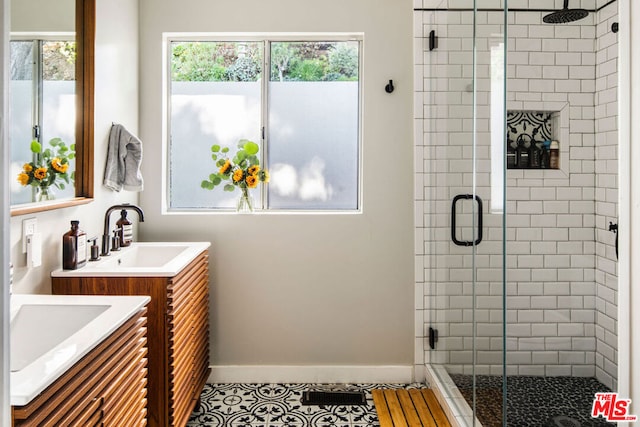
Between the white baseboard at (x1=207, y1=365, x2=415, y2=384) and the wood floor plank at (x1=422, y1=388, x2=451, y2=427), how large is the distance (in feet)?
0.57

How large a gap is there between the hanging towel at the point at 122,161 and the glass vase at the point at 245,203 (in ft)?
2.10

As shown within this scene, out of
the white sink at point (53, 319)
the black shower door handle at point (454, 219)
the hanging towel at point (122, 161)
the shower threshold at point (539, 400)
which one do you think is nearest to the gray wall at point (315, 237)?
the hanging towel at point (122, 161)

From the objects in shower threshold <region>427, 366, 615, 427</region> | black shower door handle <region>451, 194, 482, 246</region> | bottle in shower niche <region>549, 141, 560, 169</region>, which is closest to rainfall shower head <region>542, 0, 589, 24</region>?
bottle in shower niche <region>549, 141, 560, 169</region>

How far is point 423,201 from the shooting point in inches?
121

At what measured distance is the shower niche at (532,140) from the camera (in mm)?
1760

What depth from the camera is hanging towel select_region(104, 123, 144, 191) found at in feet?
8.50

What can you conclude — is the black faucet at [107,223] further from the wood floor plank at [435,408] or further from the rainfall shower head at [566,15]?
the rainfall shower head at [566,15]

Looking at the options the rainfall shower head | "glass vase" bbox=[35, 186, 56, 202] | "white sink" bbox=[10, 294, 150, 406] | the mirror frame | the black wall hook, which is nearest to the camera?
"white sink" bbox=[10, 294, 150, 406]

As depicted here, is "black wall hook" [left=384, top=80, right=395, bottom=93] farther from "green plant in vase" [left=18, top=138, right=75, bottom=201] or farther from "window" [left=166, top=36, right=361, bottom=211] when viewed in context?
"green plant in vase" [left=18, top=138, right=75, bottom=201]

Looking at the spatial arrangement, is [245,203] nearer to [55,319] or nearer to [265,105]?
[265,105]

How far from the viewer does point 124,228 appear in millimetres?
2719

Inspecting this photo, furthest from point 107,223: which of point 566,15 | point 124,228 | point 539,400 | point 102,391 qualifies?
point 566,15

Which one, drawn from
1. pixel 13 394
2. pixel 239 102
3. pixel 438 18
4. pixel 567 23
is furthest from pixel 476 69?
pixel 13 394

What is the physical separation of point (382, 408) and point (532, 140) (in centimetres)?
175
